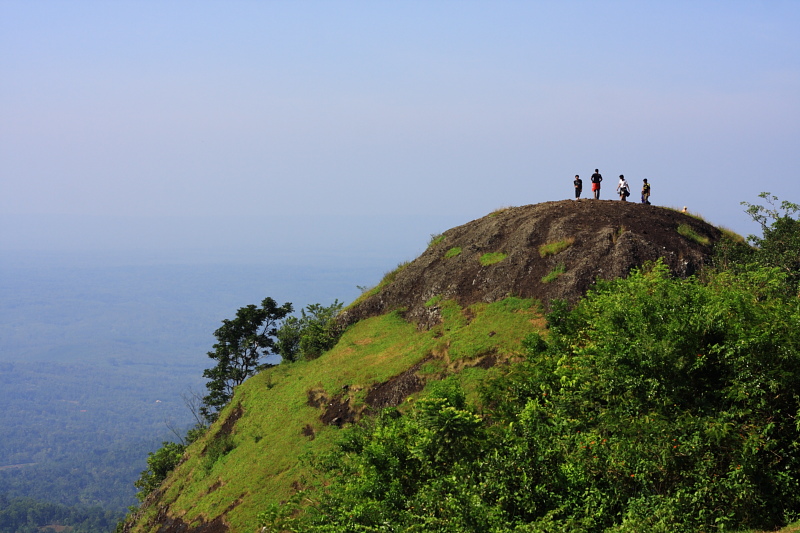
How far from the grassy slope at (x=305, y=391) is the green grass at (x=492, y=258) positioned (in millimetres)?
3122

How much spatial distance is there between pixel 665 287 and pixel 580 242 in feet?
37.4

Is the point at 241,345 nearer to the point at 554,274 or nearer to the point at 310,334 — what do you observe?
the point at 310,334

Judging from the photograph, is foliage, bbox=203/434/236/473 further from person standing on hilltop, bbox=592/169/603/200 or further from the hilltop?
person standing on hilltop, bbox=592/169/603/200

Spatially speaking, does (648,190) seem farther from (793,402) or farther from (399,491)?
(399,491)

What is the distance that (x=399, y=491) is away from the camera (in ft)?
68.2

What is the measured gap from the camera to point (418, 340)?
36.1m

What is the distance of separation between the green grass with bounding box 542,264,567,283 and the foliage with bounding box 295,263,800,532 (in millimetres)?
11045

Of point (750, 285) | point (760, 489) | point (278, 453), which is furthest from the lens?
point (278, 453)

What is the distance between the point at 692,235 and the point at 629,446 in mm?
20837

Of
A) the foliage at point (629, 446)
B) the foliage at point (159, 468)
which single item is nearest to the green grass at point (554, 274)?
the foliage at point (629, 446)

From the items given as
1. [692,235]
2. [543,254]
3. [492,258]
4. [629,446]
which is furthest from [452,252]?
[629,446]

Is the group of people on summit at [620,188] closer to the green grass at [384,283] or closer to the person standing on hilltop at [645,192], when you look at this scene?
the person standing on hilltop at [645,192]

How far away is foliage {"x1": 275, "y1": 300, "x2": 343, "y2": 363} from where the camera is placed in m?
41.4

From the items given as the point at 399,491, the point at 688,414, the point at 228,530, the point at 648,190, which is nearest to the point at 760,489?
the point at 688,414
